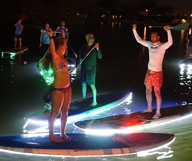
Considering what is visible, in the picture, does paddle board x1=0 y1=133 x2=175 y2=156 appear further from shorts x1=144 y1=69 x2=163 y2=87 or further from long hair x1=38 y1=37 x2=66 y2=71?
shorts x1=144 y1=69 x2=163 y2=87

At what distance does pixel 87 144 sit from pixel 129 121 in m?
1.83

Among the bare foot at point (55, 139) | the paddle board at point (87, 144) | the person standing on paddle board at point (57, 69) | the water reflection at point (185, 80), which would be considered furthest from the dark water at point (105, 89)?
the person standing on paddle board at point (57, 69)

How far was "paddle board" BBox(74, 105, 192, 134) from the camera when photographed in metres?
6.59

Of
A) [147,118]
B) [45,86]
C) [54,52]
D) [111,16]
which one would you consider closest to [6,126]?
[54,52]

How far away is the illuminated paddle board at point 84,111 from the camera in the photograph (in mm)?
6992

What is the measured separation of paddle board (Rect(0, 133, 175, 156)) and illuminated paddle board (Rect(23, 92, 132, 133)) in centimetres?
121

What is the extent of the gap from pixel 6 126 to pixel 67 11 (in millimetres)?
39817

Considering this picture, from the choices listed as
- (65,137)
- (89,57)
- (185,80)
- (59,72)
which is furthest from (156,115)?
(185,80)

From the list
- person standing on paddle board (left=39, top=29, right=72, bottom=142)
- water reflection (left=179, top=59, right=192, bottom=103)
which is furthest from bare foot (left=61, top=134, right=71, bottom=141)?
water reflection (left=179, top=59, right=192, bottom=103)

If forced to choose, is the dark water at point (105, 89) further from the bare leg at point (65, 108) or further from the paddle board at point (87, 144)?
the bare leg at point (65, 108)

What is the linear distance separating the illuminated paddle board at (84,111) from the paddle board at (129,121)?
652mm

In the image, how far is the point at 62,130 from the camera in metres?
5.60

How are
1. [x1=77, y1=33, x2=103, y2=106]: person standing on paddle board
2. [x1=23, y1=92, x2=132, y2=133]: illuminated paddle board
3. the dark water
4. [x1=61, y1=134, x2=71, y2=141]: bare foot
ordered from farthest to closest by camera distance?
[x1=77, y1=33, x2=103, y2=106]: person standing on paddle board
[x1=23, y1=92, x2=132, y2=133]: illuminated paddle board
the dark water
[x1=61, y1=134, x2=71, y2=141]: bare foot

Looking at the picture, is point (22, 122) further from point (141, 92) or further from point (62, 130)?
point (141, 92)
